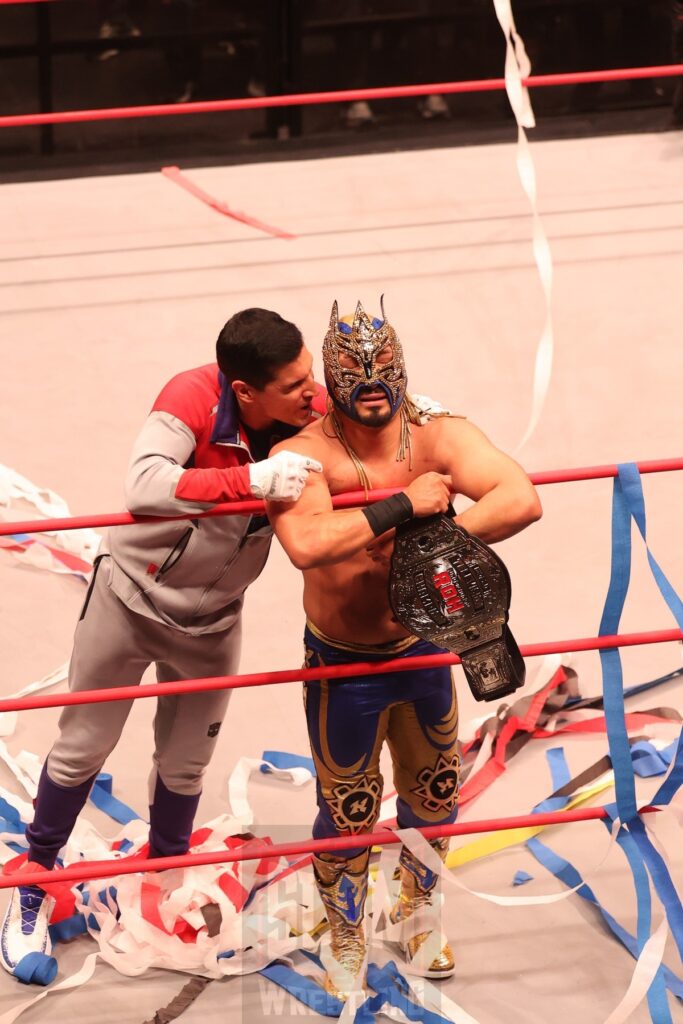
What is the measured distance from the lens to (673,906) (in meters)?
2.46

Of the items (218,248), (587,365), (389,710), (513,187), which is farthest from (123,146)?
(389,710)

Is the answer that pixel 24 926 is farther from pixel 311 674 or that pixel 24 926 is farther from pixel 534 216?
pixel 534 216

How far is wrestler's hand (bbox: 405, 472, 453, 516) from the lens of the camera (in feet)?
7.23

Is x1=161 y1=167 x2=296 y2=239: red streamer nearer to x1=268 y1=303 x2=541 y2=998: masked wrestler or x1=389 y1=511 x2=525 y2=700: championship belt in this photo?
x1=268 y1=303 x2=541 y2=998: masked wrestler

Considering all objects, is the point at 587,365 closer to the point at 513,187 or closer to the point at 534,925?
the point at 513,187

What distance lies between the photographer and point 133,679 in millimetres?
2766

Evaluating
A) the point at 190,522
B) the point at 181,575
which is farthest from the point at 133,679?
the point at 190,522

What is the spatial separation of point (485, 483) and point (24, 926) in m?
1.32

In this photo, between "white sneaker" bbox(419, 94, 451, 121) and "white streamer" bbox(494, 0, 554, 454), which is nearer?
"white streamer" bbox(494, 0, 554, 454)

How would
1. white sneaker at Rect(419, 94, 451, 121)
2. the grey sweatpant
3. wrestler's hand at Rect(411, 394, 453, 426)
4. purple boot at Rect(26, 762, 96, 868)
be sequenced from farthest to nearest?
white sneaker at Rect(419, 94, 451, 121)
purple boot at Rect(26, 762, 96, 868)
the grey sweatpant
wrestler's hand at Rect(411, 394, 453, 426)

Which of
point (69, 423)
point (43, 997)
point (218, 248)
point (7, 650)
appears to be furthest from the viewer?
point (218, 248)

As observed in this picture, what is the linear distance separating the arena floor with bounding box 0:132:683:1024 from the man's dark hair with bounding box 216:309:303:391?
3.97 ft

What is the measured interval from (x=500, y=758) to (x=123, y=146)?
3994mm

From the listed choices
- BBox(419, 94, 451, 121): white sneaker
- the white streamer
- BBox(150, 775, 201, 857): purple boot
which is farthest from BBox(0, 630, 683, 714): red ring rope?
BBox(419, 94, 451, 121): white sneaker
